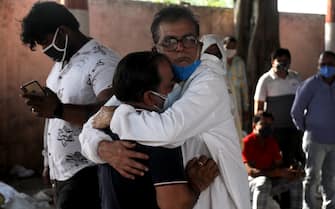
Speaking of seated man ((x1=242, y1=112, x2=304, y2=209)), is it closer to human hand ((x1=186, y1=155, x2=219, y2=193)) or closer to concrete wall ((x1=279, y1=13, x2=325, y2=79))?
human hand ((x1=186, y1=155, x2=219, y2=193))

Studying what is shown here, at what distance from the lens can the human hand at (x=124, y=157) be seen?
2039mm

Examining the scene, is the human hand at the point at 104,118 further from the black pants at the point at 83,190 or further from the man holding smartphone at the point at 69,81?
the black pants at the point at 83,190

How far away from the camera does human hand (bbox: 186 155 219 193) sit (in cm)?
213

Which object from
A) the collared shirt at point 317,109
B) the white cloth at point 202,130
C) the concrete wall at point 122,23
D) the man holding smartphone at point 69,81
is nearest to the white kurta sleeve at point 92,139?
the white cloth at point 202,130

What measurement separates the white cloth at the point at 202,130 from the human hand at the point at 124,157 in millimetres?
40

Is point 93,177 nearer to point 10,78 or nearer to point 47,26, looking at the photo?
point 47,26

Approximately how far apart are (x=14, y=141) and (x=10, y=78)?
919 millimetres

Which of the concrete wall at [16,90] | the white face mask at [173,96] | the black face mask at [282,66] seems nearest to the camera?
the white face mask at [173,96]

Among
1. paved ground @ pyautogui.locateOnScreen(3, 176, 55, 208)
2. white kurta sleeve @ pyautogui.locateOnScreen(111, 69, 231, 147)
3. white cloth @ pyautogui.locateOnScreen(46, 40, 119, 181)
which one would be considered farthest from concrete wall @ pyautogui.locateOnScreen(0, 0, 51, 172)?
white kurta sleeve @ pyautogui.locateOnScreen(111, 69, 231, 147)

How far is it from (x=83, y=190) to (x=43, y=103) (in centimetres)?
56

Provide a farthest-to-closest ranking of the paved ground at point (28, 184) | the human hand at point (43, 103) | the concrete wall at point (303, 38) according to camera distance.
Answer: the concrete wall at point (303, 38)
the paved ground at point (28, 184)
the human hand at point (43, 103)

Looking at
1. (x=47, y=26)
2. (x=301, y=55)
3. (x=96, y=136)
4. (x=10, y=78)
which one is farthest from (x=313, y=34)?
(x=96, y=136)

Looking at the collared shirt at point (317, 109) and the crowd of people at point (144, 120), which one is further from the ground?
the crowd of people at point (144, 120)

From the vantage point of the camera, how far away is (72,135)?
3133 mm
